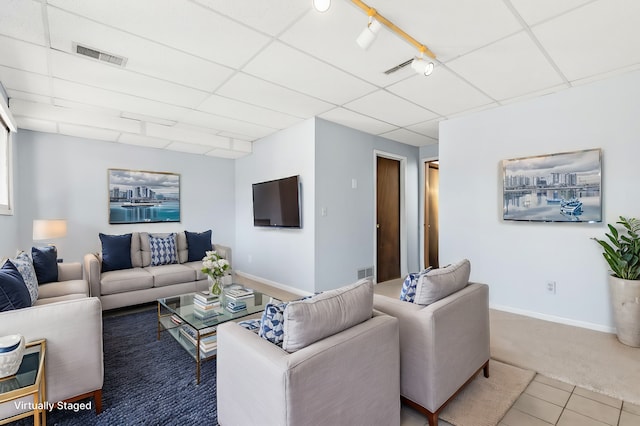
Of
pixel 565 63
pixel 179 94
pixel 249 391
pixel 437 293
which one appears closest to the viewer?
pixel 249 391

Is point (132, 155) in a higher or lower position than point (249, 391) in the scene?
higher

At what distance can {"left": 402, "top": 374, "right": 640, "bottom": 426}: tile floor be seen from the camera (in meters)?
1.79

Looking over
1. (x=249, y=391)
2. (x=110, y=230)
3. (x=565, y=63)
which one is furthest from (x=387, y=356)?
(x=110, y=230)

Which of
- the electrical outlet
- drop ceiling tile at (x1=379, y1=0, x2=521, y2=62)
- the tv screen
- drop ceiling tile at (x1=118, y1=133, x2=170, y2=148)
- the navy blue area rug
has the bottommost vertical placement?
the navy blue area rug

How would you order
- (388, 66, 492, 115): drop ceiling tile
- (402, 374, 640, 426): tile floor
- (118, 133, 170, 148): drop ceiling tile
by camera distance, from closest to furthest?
(402, 374, 640, 426): tile floor, (388, 66, 492, 115): drop ceiling tile, (118, 133, 170, 148): drop ceiling tile

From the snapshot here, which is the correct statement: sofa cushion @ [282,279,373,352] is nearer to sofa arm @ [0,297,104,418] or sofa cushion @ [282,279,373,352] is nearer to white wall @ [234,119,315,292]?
sofa arm @ [0,297,104,418]

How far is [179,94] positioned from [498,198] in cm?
382

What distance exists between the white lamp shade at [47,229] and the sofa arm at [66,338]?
2696mm

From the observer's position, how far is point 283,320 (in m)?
1.45

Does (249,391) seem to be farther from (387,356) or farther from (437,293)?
(437,293)

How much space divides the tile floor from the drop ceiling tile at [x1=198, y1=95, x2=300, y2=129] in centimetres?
336

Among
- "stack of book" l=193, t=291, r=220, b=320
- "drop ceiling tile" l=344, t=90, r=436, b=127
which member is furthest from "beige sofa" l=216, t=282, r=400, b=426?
"drop ceiling tile" l=344, t=90, r=436, b=127

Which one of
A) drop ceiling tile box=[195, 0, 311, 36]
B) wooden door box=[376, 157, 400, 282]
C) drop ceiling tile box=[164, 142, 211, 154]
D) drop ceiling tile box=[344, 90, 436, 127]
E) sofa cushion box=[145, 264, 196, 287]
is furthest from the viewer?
wooden door box=[376, 157, 400, 282]

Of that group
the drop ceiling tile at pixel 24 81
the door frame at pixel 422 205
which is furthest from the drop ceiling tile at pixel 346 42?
the door frame at pixel 422 205
